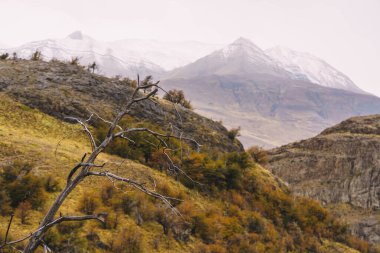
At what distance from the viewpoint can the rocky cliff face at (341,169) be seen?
54.7m

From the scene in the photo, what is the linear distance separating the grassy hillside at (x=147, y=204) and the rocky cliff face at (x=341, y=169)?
25.9 m

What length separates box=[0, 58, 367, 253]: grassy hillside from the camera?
45.1ft

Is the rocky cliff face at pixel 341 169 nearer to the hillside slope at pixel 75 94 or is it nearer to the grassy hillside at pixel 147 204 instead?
the grassy hillside at pixel 147 204

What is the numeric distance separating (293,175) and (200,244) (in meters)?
47.2

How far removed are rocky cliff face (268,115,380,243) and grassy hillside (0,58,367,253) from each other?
25886 mm

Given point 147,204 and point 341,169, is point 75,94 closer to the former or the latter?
point 147,204

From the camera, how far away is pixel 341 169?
5906 centimetres

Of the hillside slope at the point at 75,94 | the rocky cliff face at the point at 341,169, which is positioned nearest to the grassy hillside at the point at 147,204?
the hillside slope at the point at 75,94

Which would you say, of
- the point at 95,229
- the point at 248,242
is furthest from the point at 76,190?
the point at 248,242

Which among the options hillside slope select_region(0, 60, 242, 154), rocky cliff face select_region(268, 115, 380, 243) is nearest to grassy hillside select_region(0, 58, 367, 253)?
hillside slope select_region(0, 60, 242, 154)

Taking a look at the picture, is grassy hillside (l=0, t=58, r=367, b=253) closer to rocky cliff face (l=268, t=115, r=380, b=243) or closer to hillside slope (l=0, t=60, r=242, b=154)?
hillside slope (l=0, t=60, r=242, b=154)

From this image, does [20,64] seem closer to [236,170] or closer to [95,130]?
[95,130]

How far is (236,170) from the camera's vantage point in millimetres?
26812

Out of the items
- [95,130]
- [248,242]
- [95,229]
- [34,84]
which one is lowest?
[248,242]
